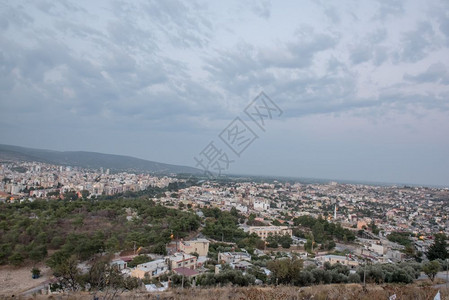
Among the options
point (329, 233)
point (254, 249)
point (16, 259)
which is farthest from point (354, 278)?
point (329, 233)

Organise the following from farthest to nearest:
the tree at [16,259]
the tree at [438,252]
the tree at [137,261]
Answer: the tree at [438,252] → the tree at [16,259] → the tree at [137,261]

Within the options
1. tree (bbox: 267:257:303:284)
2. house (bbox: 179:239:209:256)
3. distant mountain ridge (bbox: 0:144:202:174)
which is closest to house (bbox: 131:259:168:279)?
house (bbox: 179:239:209:256)

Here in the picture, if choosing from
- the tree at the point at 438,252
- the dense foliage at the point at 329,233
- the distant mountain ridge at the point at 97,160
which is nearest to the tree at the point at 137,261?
the dense foliage at the point at 329,233

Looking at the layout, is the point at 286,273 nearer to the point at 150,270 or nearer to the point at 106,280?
the point at 150,270

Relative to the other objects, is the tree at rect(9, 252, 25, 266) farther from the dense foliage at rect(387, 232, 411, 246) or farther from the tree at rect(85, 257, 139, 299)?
the dense foliage at rect(387, 232, 411, 246)

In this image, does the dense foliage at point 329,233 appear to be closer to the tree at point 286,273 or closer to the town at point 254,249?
the town at point 254,249

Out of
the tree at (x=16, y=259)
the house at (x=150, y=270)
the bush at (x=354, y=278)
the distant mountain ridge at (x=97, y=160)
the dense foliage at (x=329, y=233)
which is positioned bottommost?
the tree at (x=16, y=259)

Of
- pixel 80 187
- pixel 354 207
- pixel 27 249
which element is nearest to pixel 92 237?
pixel 27 249

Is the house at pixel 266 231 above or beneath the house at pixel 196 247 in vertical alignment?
beneath

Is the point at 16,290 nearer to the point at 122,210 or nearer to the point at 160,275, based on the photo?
the point at 160,275
